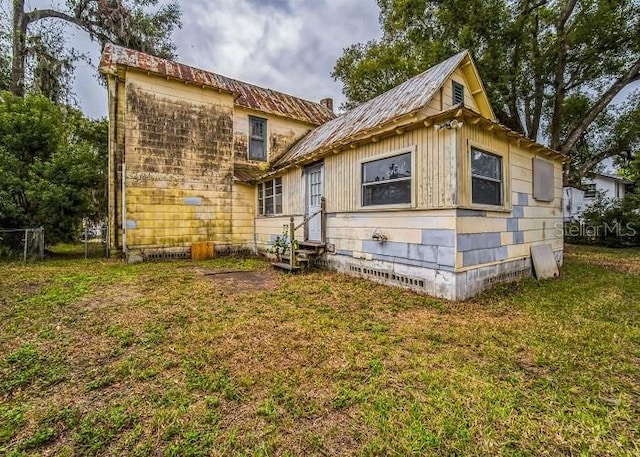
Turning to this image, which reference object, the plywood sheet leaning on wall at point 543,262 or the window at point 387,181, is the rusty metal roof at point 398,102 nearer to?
the window at point 387,181

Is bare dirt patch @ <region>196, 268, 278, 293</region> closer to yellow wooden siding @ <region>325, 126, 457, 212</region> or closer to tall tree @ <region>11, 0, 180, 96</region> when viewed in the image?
yellow wooden siding @ <region>325, 126, 457, 212</region>

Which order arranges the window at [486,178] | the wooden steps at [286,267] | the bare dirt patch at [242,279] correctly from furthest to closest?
the wooden steps at [286,267] → the bare dirt patch at [242,279] → the window at [486,178]

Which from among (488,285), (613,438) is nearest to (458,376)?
(613,438)

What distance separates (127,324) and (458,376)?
13.5 ft

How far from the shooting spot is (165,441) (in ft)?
6.08

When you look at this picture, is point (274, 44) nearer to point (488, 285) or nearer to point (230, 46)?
point (230, 46)

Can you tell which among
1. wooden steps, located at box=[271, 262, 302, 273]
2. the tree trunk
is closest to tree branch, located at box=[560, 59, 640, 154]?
wooden steps, located at box=[271, 262, 302, 273]

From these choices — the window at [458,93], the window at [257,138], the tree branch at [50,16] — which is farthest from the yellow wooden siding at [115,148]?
the window at [458,93]

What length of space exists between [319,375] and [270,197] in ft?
27.6

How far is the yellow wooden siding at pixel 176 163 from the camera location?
29.8ft

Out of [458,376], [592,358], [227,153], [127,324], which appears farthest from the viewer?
[227,153]

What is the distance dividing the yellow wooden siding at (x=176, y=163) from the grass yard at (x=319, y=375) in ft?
15.4

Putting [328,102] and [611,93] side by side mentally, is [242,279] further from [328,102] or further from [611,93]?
[611,93]

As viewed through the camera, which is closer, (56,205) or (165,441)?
(165,441)
